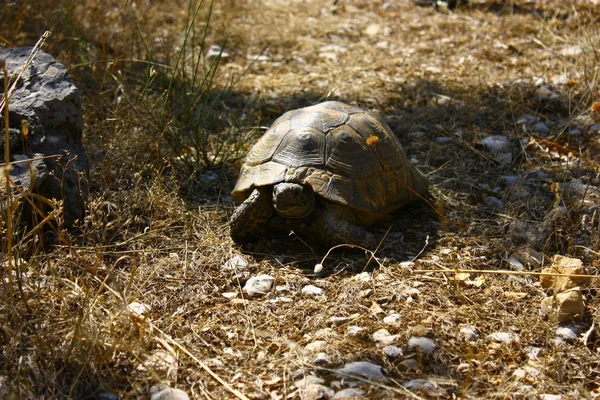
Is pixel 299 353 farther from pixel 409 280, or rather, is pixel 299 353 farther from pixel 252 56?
pixel 252 56

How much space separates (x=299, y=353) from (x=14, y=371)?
106 cm

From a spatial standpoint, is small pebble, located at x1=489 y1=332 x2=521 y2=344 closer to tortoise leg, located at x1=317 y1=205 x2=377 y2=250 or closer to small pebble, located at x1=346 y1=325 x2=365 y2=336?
small pebble, located at x1=346 y1=325 x2=365 y2=336

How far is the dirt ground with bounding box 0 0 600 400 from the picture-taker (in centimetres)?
269

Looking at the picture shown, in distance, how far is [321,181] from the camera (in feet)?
12.2

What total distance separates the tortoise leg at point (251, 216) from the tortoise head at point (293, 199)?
99 millimetres

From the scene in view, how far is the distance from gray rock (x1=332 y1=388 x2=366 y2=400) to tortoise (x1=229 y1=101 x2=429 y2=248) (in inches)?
45.3

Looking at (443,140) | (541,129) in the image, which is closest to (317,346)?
(443,140)

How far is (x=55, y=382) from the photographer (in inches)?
99.9

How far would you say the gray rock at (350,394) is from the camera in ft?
8.43

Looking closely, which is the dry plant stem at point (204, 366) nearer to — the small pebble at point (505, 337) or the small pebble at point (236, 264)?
the small pebble at point (236, 264)

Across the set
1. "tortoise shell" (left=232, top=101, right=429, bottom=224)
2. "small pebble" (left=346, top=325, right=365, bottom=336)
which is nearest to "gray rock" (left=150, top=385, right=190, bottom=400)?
"small pebble" (left=346, top=325, right=365, bottom=336)

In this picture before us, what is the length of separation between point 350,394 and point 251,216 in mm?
1374

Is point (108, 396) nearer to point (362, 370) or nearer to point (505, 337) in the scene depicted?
point (362, 370)

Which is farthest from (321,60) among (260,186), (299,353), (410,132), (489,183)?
(299,353)
